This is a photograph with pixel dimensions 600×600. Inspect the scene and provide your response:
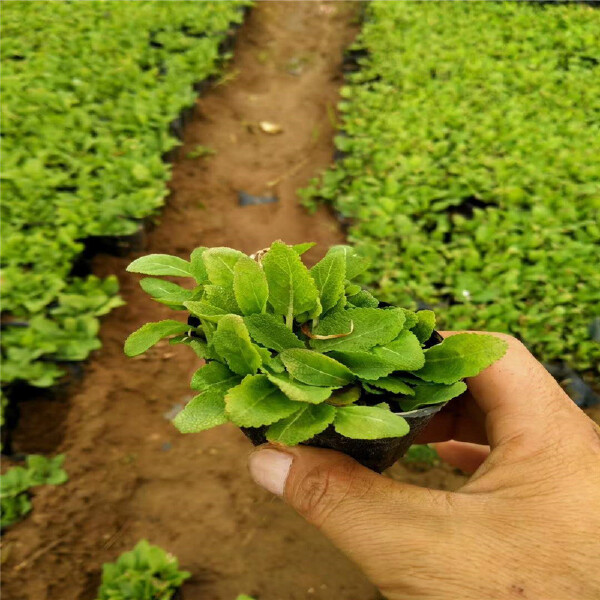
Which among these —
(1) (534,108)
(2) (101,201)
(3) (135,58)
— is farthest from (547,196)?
(3) (135,58)

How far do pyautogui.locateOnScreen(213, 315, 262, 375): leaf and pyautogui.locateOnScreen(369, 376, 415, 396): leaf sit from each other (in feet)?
0.98

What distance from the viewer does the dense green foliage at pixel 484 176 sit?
3.27 metres

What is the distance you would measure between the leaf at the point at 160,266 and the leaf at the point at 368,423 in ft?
1.95

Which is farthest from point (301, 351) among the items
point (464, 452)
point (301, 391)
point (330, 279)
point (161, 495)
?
point (161, 495)

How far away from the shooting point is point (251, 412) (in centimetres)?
119

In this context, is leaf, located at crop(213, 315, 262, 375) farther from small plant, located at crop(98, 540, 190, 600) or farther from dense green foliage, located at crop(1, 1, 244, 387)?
dense green foliage, located at crop(1, 1, 244, 387)

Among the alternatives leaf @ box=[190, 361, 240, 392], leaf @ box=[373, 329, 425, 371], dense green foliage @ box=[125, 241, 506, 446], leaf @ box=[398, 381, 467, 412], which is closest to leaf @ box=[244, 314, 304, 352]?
dense green foliage @ box=[125, 241, 506, 446]

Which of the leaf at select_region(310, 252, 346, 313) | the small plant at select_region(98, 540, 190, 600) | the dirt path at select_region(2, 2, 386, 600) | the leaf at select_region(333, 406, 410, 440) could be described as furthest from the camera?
the dirt path at select_region(2, 2, 386, 600)

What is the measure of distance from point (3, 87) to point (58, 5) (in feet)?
7.29

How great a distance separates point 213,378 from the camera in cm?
132

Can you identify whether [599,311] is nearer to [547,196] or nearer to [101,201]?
[547,196]

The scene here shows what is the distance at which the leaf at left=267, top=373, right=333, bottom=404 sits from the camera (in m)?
1.18

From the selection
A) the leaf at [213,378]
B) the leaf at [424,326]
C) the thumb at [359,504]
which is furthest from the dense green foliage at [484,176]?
the leaf at [213,378]

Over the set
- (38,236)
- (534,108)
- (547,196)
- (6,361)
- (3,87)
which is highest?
(534,108)
